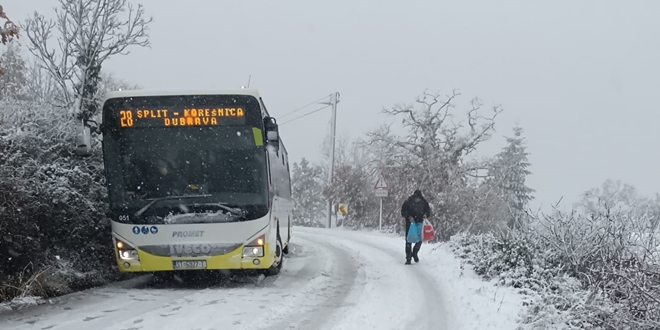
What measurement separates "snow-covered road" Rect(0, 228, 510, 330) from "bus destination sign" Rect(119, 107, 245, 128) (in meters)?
2.66

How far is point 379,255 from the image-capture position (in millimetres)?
15531

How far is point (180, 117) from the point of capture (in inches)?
375

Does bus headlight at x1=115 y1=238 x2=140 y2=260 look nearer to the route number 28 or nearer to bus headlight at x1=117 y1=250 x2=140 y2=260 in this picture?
bus headlight at x1=117 y1=250 x2=140 y2=260

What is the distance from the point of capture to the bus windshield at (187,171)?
30.2ft

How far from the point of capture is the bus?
920cm

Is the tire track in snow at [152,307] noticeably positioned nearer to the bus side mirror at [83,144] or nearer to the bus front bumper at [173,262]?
the bus front bumper at [173,262]

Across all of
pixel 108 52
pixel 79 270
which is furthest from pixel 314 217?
pixel 79 270

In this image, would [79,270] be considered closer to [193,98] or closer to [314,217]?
[193,98]

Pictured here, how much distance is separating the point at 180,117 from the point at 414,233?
5990 millimetres

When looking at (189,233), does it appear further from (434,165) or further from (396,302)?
(434,165)

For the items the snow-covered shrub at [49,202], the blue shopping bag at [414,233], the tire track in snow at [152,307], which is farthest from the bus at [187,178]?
the blue shopping bag at [414,233]

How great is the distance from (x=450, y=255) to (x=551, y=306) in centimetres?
675

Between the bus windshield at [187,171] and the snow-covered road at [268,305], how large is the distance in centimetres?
127

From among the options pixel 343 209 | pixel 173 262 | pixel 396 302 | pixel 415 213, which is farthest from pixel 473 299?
pixel 343 209
